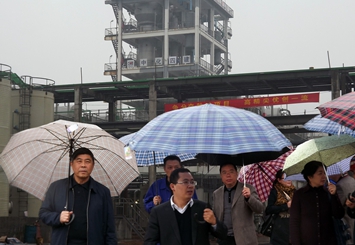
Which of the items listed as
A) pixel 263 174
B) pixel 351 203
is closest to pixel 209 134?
pixel 351 203

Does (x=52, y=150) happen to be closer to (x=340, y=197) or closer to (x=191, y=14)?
(x=340, y=197)

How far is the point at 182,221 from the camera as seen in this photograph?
5.68 meters

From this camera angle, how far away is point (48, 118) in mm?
38188

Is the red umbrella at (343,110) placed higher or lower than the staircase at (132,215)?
higher

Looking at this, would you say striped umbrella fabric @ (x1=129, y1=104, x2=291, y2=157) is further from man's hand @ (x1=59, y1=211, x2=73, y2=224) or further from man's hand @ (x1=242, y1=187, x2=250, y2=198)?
man's hand @ (x1=59, y1=211, x2=73, y2=224)

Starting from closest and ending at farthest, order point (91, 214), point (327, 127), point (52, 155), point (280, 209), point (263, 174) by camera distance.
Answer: point (91, 214)
point (52, 155)
point (327, 127)
point (280, 209)
point (263, 174)

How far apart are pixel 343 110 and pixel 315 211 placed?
1125 millimetres

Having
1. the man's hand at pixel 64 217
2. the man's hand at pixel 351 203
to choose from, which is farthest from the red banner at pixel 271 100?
the man's hand at pixel 64 217

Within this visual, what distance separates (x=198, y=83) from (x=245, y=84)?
305 centimetres

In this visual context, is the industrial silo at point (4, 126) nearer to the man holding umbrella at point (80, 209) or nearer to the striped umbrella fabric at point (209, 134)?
the striped umbrella fabric at point (209, 134)

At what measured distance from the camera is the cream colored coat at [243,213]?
7125 mm

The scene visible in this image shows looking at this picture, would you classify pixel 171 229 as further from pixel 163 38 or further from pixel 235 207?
pixel 163 38

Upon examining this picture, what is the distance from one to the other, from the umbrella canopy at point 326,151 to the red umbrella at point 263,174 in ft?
6.97

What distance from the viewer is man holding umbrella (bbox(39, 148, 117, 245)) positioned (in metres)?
6.03
